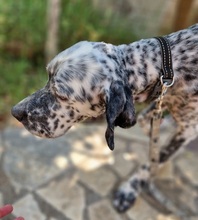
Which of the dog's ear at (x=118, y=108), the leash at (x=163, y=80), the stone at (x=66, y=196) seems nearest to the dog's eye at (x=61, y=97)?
the dog's ear at (x=118, y=108)

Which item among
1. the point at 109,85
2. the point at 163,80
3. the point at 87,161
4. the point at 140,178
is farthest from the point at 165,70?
the point at 87,161

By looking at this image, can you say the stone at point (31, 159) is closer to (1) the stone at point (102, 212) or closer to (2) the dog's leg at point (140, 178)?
(1) the stone at point (102, 212)

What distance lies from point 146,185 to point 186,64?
1.29m

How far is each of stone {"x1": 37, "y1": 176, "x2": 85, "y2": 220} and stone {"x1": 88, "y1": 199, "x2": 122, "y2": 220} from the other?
0.08 metres

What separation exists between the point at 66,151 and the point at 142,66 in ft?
4.85

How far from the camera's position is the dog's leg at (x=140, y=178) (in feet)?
10.1

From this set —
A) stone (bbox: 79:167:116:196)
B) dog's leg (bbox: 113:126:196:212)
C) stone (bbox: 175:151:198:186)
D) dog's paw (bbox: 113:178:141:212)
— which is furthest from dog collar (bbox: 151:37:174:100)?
stone (bbox: 175:151:198:186)

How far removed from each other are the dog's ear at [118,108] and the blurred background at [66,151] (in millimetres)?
1119

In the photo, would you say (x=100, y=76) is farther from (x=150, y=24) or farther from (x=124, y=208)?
(x=150, y=24)

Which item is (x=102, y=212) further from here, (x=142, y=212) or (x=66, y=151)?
(x=66, y=151)

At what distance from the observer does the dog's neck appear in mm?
2537

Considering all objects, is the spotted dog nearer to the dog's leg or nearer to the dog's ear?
the dog's ear

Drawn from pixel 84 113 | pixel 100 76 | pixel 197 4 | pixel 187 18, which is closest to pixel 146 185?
pixel 84 113

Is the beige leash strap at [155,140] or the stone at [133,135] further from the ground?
the beige leash strap at [155,140]
